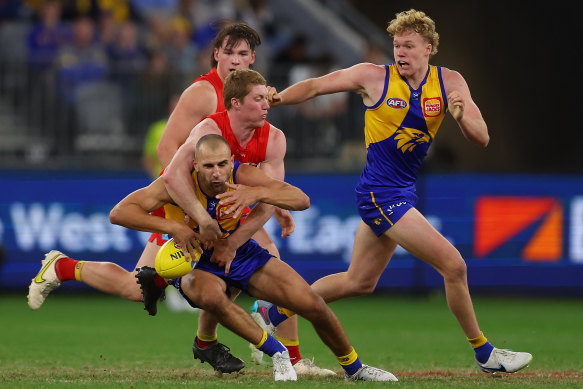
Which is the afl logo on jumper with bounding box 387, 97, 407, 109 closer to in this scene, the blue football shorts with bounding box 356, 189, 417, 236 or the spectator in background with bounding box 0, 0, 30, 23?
the blue football shorts with bounding box 356, 189, 417, 236

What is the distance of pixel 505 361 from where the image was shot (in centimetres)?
820

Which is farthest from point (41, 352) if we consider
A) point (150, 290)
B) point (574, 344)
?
point (574, 344)

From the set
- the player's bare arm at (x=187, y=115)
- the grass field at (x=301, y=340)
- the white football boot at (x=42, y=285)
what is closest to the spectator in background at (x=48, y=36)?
the grass field at (x=301, y=340)

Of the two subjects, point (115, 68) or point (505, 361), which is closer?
point (505, 361)

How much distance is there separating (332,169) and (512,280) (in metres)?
2.99

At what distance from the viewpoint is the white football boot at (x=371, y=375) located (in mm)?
7824

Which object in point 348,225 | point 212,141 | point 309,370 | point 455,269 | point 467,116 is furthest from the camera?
point 348,225

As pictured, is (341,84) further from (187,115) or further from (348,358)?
(348,358)

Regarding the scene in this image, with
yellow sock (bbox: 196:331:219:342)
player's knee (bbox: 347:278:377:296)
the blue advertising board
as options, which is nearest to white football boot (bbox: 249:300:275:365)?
yellow sock (bbox: 196:331:219:342)

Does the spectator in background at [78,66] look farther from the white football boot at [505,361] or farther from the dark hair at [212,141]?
the white football boot at [505,361]

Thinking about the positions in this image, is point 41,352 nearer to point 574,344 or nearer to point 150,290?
point 150,290

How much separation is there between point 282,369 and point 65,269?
2.33m

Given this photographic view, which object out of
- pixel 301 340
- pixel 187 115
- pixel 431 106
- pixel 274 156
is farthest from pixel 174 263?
pixel 301 340

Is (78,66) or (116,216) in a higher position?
(78,66)
